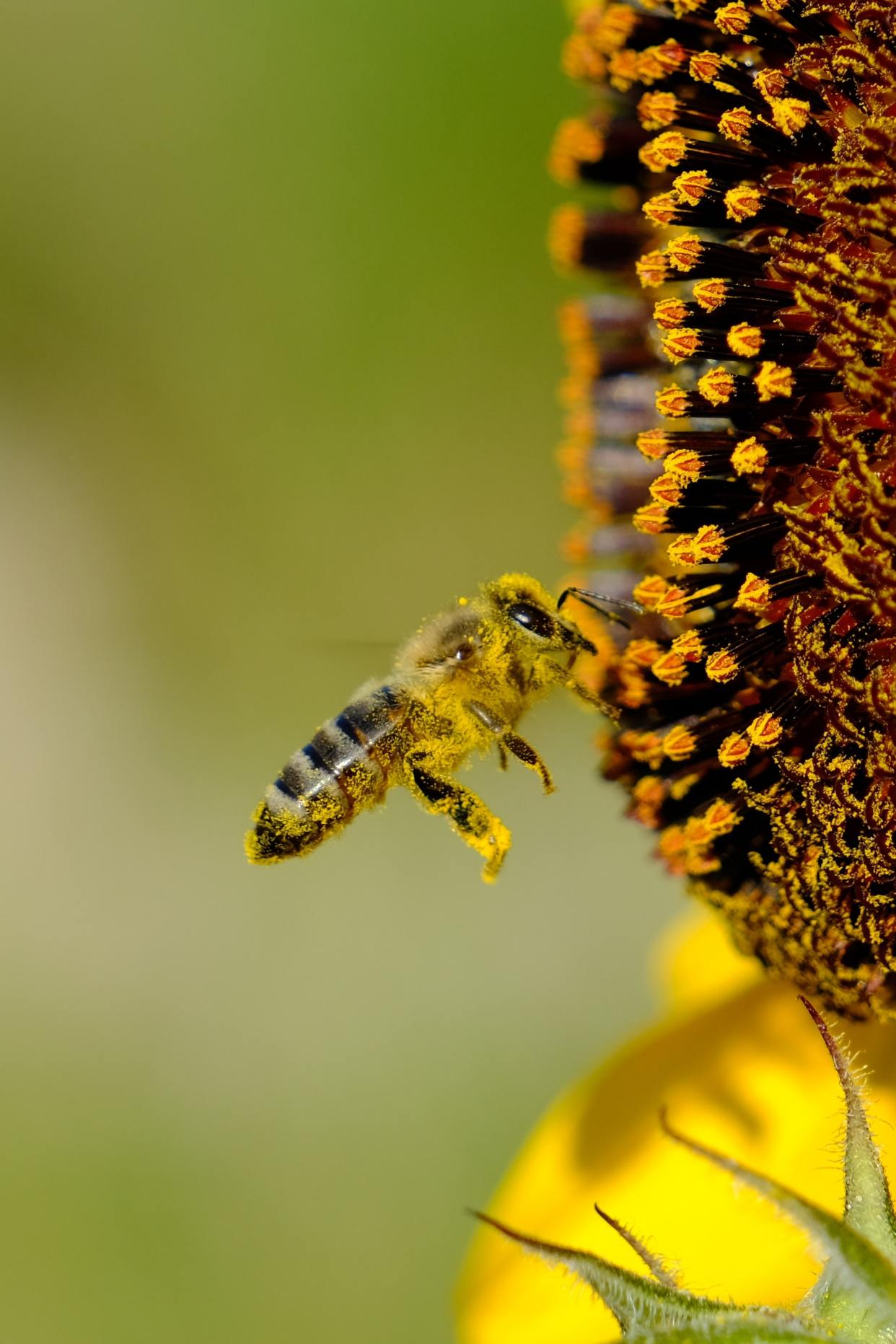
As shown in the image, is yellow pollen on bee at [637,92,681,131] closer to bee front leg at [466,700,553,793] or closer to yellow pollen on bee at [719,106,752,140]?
yellow pollen on bee at [719,106,752,140]

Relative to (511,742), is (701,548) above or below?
above

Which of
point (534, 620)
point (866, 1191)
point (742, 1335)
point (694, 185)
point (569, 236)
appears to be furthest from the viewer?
point (569, 236)

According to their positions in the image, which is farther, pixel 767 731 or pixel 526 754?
pixel 526 754

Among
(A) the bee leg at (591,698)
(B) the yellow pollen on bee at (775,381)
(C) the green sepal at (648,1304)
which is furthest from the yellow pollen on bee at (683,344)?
(C) the green sepal at (648,1304)

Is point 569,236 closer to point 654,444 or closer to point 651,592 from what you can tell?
point 654,444

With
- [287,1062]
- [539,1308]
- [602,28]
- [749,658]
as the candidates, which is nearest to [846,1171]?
[749,658]

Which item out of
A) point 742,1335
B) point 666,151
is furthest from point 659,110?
point 742,1335
